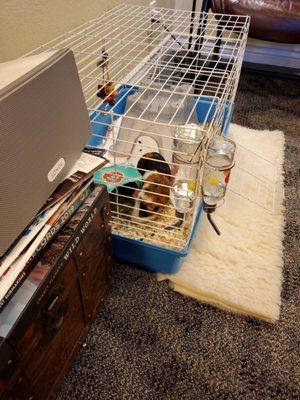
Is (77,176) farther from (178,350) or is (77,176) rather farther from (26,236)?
(178,350)

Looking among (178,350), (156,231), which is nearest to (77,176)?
(156,231)

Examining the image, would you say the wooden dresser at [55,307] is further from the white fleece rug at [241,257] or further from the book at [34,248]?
the white fleece rug at [241,257]

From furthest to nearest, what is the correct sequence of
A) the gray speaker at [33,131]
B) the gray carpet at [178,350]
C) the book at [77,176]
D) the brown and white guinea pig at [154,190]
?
the brown and white guinea pig at [154,190] < the gray carpet at [178,350] < the book at [77,176] < the gray speaker at [33,131]

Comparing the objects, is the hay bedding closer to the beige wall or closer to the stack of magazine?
the stack of magazine

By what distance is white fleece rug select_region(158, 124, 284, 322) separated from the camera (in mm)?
860

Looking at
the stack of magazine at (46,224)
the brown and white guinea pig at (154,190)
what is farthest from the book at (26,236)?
the brown and white guinea pig at (154,190)

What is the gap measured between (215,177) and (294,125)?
0.87 meters

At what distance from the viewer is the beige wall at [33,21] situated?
77 cm

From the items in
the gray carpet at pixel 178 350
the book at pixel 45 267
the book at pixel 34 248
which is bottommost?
the gray carpet at pixel 178 350

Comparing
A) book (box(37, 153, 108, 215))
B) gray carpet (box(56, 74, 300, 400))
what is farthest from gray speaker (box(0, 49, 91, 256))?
gray carpet (box(56, 74, 300, 400))

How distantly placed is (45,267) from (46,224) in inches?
2.7

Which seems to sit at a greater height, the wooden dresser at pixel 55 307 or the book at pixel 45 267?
the book at pixel 45 267

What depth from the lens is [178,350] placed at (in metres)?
0.76

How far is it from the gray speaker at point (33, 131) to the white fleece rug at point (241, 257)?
512mm
